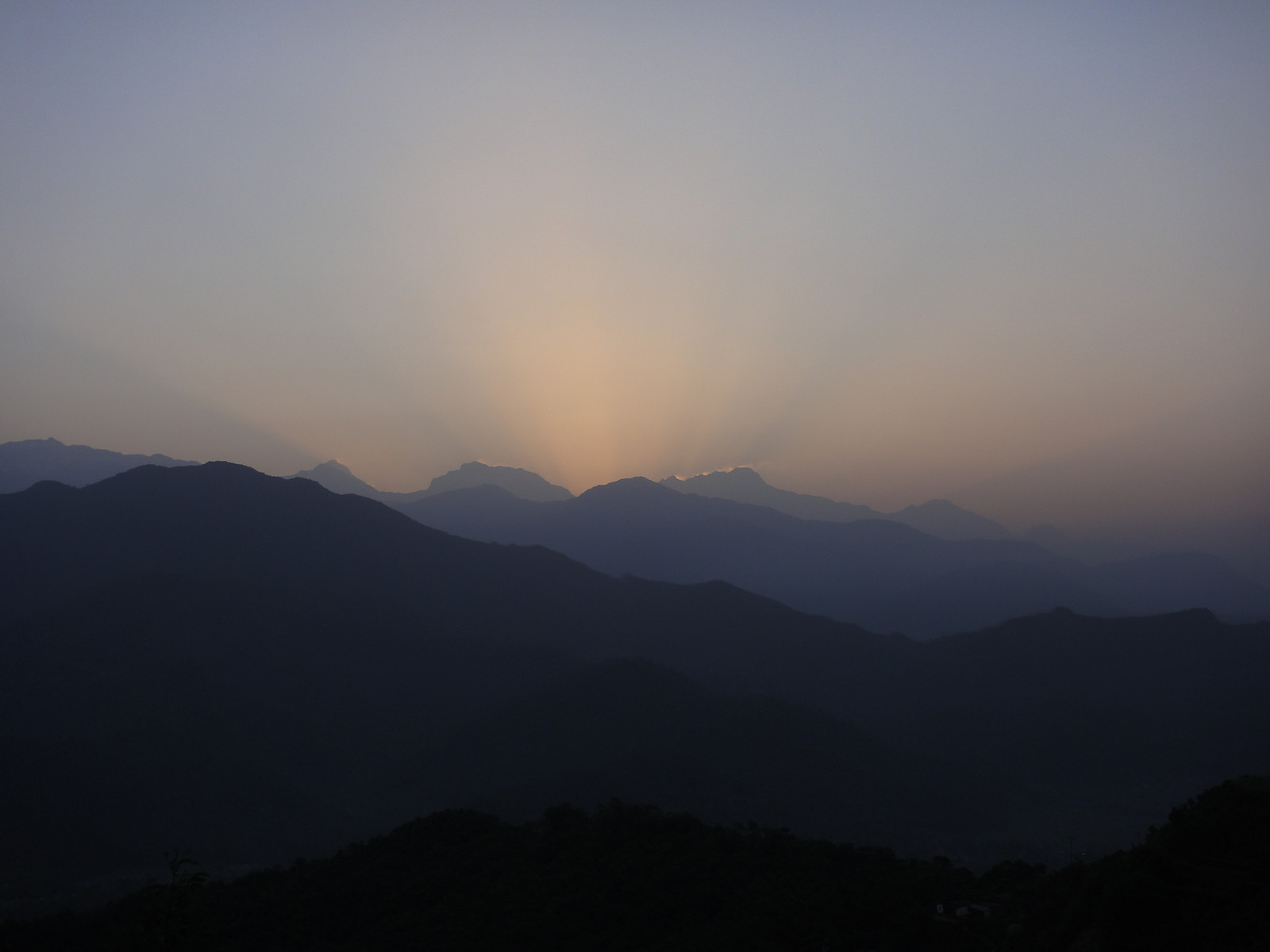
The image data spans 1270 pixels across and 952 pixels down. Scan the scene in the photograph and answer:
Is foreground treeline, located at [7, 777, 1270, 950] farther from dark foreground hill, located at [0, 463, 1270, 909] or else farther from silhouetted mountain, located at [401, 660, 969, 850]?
silhouetted mountain, located at [401, 660, 969, 850]

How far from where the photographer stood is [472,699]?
11406cm

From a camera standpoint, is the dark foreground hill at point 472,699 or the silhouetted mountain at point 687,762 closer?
the silhouetted mountain at point 687,762

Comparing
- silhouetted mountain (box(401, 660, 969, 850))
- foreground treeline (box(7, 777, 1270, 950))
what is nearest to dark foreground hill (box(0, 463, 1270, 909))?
silhouetted mountain (box(401, 660, 969, 850))

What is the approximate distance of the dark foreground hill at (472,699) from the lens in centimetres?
7931

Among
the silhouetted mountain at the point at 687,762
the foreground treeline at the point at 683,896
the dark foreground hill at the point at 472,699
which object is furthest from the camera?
the dark foreground hill at the point at 472,699

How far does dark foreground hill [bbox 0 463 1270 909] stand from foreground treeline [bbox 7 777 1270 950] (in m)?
42.4

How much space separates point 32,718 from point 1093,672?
137 metres

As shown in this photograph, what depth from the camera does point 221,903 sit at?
3219 cm

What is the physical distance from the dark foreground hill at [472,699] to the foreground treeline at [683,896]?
139 ft

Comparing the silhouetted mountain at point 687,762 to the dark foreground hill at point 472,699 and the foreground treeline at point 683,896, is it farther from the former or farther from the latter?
the foreground treeline at point 683,896

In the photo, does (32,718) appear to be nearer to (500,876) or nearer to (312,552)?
(312,552)

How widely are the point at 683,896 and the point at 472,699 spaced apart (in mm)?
90328

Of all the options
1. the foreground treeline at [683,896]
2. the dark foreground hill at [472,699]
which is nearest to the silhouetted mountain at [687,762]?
the dark foreground hill at [472,699]

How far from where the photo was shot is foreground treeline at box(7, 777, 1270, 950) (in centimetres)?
1541
